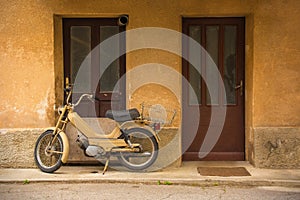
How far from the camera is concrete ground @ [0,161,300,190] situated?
21.9 ft

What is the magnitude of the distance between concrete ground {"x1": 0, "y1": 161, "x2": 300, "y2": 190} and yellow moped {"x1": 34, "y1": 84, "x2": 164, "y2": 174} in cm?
20

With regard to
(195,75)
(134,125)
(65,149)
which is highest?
(195,75)

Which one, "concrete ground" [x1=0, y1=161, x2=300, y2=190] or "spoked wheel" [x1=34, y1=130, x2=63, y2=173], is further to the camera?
"spoked wheel" [x1=34, y1=130, x2=63, y2=173]

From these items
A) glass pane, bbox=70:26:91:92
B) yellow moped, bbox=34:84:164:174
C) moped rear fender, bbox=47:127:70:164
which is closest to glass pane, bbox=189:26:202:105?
yellow moped, bbox=34:84:164:174

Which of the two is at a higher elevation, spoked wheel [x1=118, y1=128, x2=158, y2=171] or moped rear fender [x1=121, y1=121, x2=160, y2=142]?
moped rear fender [x1=121, y1=121, x2=160, y2=142]

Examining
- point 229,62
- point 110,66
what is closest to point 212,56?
point 229,62

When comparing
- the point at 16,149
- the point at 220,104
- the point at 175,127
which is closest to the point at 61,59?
the point at 16,149

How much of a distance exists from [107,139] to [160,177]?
1.04 meters

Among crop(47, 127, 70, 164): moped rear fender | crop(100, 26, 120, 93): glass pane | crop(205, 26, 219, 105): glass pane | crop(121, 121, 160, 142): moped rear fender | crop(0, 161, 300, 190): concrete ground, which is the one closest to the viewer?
crop(0, 161, 300, 190): concrete ground

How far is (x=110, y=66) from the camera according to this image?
26.1ft

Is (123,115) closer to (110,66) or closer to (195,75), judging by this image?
(110,66)

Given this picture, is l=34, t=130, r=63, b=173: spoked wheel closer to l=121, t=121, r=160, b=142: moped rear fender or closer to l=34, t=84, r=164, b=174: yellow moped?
l=34, t=84, r=164, b=174: yellow moped

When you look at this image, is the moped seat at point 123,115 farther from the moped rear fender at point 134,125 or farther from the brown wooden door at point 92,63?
the brown wooden door at point 92,63

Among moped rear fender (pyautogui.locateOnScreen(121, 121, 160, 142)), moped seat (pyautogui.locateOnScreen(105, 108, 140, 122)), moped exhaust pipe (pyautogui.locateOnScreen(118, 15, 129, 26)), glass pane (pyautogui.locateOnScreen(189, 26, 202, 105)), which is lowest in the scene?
moped rear fender (pyautogui.locateOnScreen(121, 121, 160, 142))
